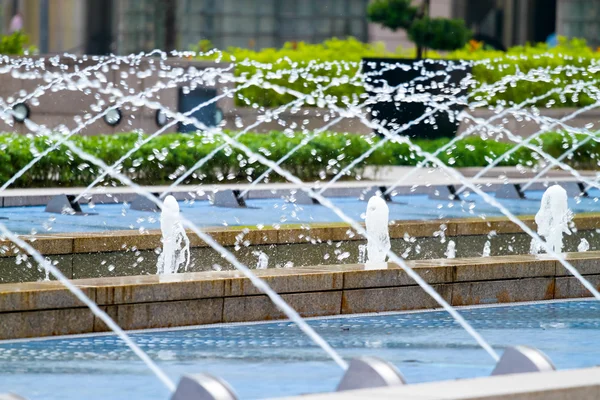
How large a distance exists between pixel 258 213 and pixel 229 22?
21169mm

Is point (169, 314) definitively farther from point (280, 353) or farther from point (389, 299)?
point (389, 299)

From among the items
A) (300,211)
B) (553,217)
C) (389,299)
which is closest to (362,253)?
(553,217)

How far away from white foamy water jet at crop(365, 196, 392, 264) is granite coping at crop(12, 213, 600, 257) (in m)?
0.26

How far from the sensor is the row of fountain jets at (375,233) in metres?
10.1

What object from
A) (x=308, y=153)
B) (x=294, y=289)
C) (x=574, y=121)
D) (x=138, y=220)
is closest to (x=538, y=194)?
(x=308, y=153)

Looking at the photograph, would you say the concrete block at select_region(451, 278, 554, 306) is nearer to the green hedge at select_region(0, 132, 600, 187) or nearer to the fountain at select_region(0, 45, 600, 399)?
the fountain at select_region(0, 45, 600, 399)

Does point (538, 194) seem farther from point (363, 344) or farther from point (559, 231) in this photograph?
point (363, 344)

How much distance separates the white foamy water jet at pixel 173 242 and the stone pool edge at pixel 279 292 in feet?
6.50

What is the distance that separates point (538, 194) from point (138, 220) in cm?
682

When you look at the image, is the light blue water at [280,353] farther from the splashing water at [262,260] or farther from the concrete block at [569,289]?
the splashing water at [262,260]

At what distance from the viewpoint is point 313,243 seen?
10766mm

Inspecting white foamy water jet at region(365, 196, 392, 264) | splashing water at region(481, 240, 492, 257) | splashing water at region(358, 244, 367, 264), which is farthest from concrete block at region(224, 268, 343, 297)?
splashing water at region(481, 240, 492, 257)

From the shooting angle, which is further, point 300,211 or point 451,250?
point 300,211

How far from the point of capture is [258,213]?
14172 millimetres
